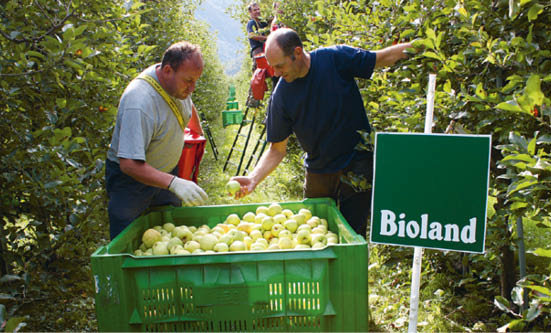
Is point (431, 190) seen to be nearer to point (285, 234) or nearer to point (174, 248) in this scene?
point (285, 234)

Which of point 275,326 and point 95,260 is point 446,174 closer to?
point 275,326

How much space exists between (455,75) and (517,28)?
1.20 feet

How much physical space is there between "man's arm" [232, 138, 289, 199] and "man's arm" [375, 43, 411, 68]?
2.82 feet

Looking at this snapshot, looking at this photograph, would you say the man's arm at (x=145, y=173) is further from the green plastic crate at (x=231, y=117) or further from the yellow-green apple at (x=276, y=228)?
the green plastic crate at (x=231, y=117)

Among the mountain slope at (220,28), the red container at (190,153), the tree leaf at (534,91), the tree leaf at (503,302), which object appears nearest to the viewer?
the tree leaf at (534,91)

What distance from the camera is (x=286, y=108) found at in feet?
10.7

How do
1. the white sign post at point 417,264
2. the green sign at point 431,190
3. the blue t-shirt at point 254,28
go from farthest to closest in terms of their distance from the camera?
the blue t-shirt at point 254,28, the white sign post at point 417,264, the green sign at point 431,190

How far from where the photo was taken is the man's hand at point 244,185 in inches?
124

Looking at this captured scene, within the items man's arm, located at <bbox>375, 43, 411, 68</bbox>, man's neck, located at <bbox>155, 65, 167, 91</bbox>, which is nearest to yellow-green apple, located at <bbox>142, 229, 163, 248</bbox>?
man's neck, located at <bbox>155, 65, 167, 91</bbox>

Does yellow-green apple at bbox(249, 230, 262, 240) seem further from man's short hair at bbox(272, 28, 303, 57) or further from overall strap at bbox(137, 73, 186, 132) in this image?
man's short hair at bbox(272, 28, 303, 57)

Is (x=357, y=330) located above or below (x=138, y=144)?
below

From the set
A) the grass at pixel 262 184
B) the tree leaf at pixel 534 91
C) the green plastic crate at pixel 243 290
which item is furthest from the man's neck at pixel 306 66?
the grass at pixel 262 184

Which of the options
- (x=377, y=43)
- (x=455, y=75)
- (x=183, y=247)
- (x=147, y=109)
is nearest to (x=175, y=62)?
(x=147, y=109)

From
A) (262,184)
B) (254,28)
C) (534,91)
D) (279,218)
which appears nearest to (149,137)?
(279,218)
